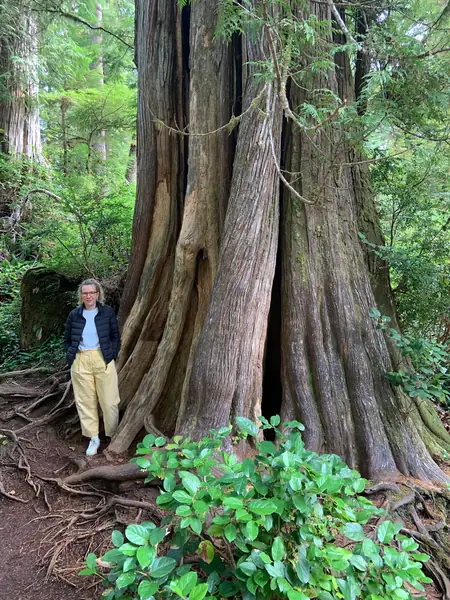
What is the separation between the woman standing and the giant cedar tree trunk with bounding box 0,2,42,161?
8.40 meters

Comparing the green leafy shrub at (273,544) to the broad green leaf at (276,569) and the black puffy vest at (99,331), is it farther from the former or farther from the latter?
the black puffy vest at (99,331)

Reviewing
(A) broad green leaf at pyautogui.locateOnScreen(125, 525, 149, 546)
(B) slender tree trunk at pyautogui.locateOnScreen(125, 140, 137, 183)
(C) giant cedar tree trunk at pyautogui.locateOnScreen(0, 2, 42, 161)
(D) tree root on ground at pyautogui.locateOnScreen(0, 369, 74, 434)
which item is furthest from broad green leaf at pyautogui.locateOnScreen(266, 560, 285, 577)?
(B) slender tree trunk at pyautogui.locateOnScreen(125, 140, 137, 183)

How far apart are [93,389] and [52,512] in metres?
1.06

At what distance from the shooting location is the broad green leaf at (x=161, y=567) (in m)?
1.44

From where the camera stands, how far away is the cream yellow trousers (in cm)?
368

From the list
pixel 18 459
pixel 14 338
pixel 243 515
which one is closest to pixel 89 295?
pixel 18 459

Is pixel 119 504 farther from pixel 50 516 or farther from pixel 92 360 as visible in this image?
pixel 92 360

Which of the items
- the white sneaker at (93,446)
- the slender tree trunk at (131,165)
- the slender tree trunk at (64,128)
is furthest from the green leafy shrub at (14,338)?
the slender tree trunk at (131,165)

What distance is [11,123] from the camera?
10117mm

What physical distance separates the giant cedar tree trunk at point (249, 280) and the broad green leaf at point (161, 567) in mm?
1353

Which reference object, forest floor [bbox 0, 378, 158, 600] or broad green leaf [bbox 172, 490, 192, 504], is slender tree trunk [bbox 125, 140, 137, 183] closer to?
forest floor [bbox 0, 378, 158, 600]

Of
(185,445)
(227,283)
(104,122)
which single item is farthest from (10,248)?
(185,445)

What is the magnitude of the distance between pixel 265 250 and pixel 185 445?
6.18 ft

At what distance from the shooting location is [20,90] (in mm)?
10070
